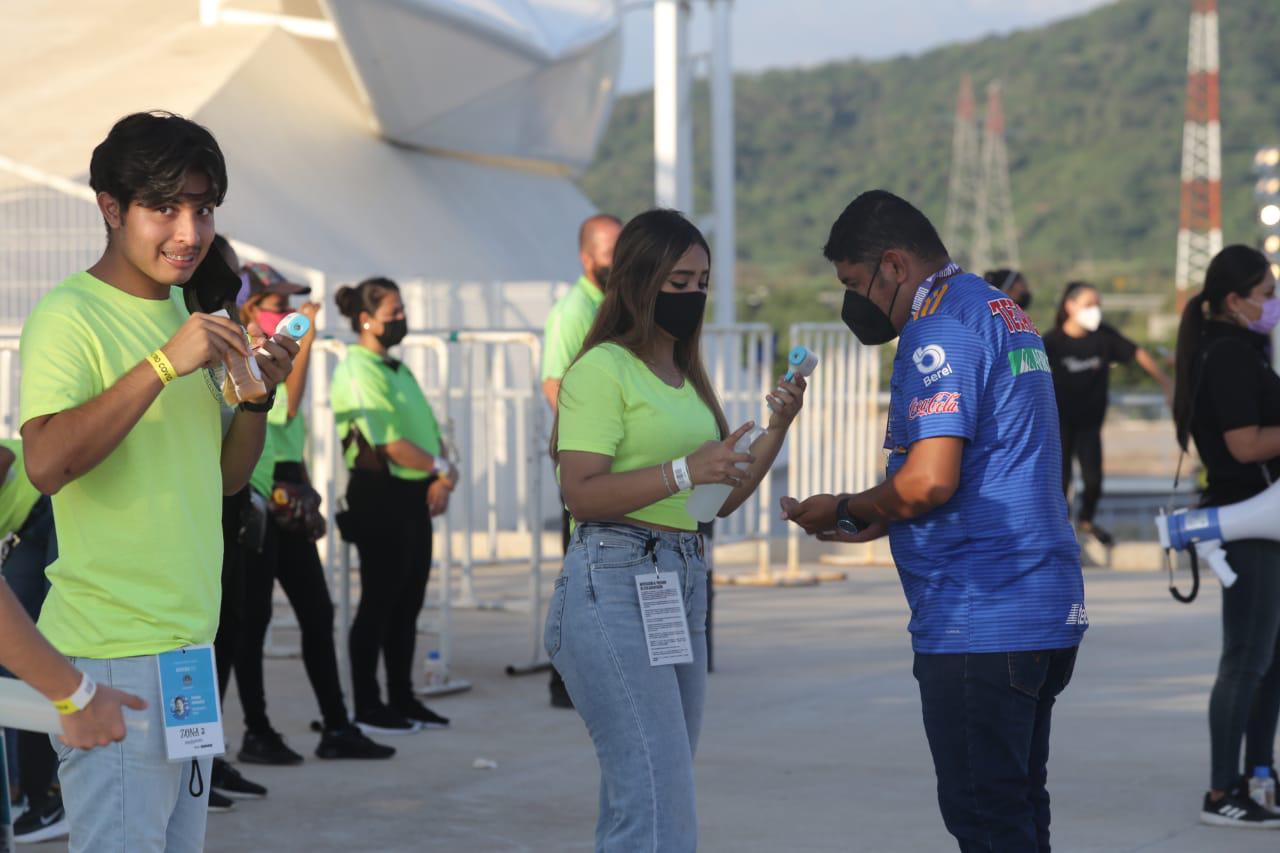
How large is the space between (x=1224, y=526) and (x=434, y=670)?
440 centimetres

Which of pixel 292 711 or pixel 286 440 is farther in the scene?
pixel 292 711

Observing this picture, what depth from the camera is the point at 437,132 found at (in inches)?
980

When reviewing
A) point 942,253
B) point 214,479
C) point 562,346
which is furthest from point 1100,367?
point 214,479

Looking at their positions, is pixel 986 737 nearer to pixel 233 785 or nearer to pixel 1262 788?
pixel 1262 788

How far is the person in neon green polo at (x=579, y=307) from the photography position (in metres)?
7.82

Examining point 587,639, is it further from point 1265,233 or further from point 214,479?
point 1265,233

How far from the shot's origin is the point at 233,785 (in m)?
6.64

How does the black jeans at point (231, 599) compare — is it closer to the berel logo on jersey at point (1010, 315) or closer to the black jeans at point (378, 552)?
the black jeans at point (378, 552)

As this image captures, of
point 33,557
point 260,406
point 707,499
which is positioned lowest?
point 33,557

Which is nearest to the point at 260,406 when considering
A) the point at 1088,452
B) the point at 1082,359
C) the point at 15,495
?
the point at 15,495

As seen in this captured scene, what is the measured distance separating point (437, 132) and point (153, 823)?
22.3 meters

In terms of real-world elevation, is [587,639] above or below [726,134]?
below

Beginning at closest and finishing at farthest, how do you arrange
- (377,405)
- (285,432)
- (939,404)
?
(939,404), (285,432), (377,405)

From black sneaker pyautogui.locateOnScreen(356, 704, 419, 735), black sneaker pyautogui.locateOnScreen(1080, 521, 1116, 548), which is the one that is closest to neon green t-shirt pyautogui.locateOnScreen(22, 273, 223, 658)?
black sneaker pyautogui.locateOnScreen(356, 704, 419, 735)
